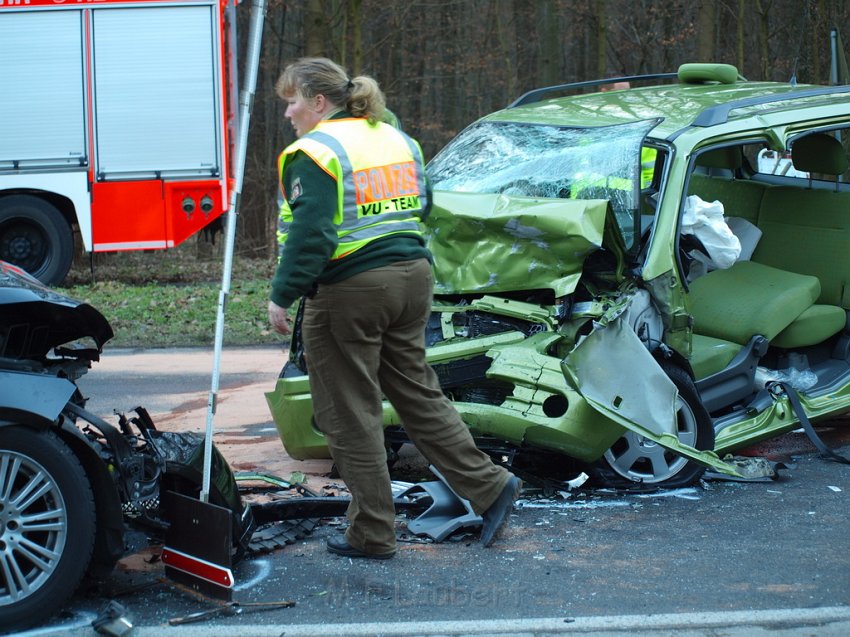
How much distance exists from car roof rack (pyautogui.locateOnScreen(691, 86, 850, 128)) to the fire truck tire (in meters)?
8.95

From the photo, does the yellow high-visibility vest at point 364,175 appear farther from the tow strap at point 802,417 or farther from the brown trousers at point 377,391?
the tow strap at point 802,417

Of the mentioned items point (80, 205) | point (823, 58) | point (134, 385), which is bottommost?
point (134, 385)

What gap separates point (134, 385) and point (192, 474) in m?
4.37

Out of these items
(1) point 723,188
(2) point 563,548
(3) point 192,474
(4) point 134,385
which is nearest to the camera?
(3) point 192,474

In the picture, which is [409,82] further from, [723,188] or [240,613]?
[240,613]

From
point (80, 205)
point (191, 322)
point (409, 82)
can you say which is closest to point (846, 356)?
point (191, 322)

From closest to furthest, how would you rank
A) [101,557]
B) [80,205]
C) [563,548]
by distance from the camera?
[101,557]
[563,548]
[80,205]

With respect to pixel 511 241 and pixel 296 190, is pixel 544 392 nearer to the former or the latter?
pixel 511 241

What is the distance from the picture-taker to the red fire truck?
43.1 feet

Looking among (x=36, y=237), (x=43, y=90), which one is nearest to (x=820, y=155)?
(x=36, y=237)

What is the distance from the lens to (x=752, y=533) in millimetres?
4828

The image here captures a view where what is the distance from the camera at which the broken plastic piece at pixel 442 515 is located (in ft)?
15.5

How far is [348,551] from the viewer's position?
450cm

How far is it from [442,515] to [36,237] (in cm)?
960
